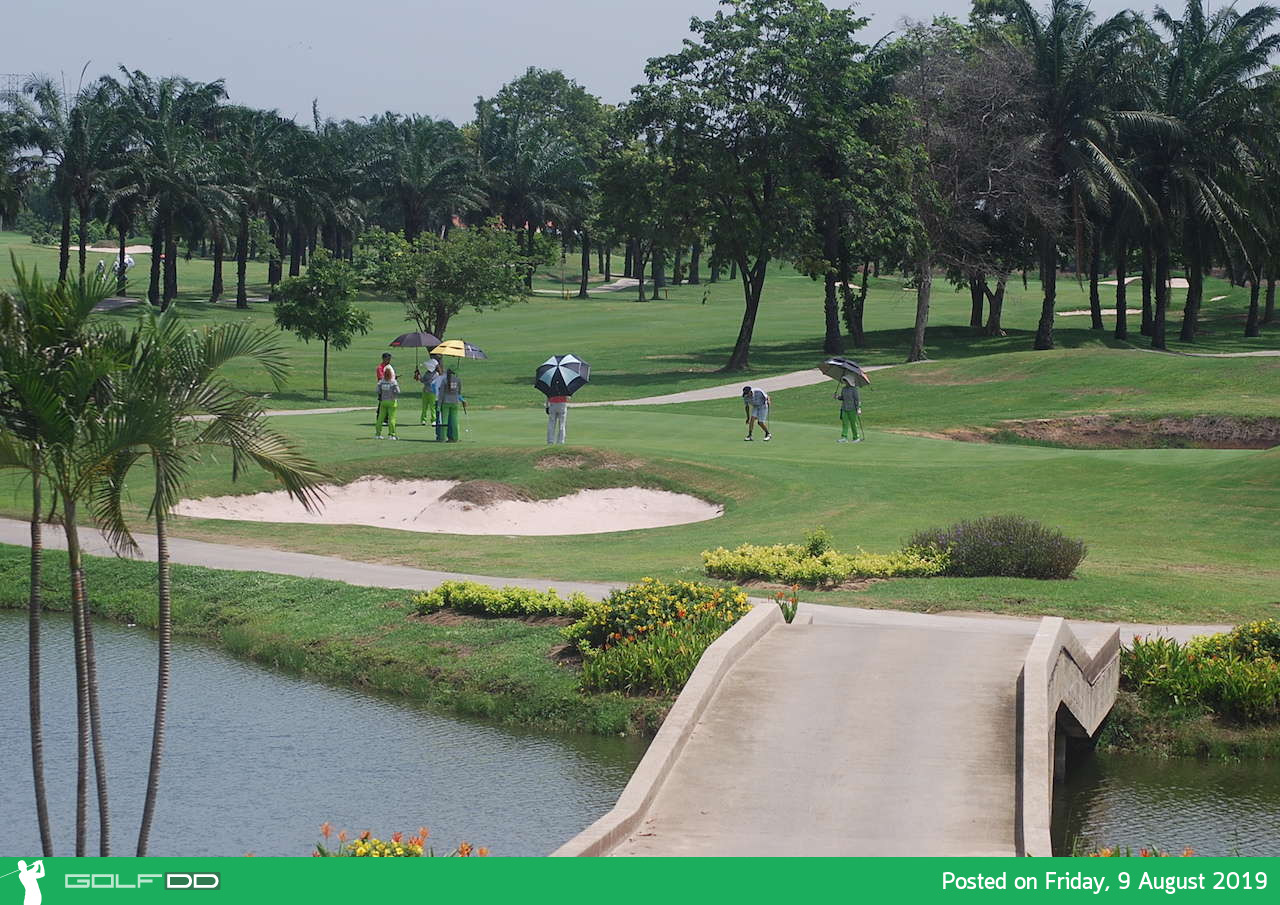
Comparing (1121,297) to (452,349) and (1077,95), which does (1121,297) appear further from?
(452,349)

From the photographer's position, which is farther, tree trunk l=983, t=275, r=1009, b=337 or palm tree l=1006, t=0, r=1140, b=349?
tree trunk l=983, t=275, r=1009, b=337

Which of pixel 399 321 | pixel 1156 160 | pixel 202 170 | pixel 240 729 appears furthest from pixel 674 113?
pixel 240 729

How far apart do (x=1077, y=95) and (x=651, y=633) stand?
53621mm

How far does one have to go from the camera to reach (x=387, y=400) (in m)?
36.0

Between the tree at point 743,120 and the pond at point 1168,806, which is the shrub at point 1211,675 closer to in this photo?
the pond at point 1168,806

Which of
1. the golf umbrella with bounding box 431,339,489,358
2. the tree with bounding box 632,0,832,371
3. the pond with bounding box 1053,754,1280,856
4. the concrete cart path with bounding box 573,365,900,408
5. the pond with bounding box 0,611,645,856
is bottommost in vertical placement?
the pond with bounding box 0,611,645,856

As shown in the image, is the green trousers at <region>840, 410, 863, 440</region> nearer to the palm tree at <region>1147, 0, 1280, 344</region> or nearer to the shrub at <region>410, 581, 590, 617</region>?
the shrub at <region>410, 581, 590, 617</region>

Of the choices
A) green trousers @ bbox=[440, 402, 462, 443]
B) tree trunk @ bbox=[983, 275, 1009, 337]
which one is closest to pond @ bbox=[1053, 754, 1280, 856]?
green trousers @ bbox=[440, 402, 462, 443]

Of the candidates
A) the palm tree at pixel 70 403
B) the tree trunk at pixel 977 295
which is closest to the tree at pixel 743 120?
the tree trunk at pixel 977 295

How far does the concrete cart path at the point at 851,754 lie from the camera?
456 inches

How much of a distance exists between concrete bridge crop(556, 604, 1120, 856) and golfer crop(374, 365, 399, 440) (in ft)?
64.4

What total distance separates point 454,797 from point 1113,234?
6260 cm

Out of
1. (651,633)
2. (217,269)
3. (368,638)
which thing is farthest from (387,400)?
(217,269)

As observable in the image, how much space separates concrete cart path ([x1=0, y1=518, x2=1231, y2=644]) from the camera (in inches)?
749
